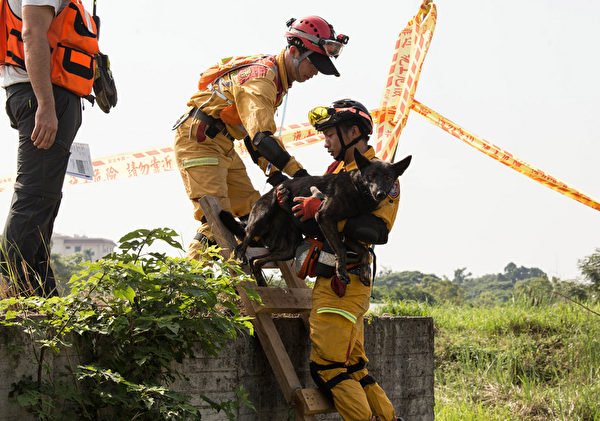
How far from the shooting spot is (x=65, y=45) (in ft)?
14.4

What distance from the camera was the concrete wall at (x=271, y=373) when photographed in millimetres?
3314

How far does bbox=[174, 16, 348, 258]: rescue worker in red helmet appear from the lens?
192 inches

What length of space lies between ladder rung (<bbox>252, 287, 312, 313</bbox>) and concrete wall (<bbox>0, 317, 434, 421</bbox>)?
0.17 m

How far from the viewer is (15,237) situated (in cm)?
413

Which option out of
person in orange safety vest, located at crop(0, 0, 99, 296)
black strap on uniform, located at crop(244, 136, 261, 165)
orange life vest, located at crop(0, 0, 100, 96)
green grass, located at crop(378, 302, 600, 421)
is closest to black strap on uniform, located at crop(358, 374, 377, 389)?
black strap on uniform, located at crop(244, 136, 261, 165)

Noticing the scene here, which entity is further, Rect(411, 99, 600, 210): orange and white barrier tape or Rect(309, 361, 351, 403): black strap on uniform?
Rect(411, 99, 600, 210): orange and white barrier tape

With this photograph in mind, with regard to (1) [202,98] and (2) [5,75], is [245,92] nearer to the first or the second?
(1) [202,98]

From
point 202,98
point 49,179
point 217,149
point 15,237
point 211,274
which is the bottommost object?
point 211,274

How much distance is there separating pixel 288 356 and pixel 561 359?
5.58 meters

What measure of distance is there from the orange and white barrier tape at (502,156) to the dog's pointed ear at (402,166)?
224 inches

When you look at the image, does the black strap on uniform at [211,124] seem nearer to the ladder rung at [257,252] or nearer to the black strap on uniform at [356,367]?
the ladder rung at [257,252]

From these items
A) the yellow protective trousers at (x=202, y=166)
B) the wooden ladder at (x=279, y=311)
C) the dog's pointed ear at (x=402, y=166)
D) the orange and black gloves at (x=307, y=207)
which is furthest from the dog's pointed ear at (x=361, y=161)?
the yellow protective trousers at (x=202, y=166)

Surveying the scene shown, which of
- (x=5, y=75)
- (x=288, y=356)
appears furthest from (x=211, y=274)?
(x=5, y=75)

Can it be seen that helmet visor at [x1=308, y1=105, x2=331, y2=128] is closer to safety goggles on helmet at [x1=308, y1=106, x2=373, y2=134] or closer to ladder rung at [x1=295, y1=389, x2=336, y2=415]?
safety goggles on helmet at [x1=308, y1=106, x2=373, y2=134]
